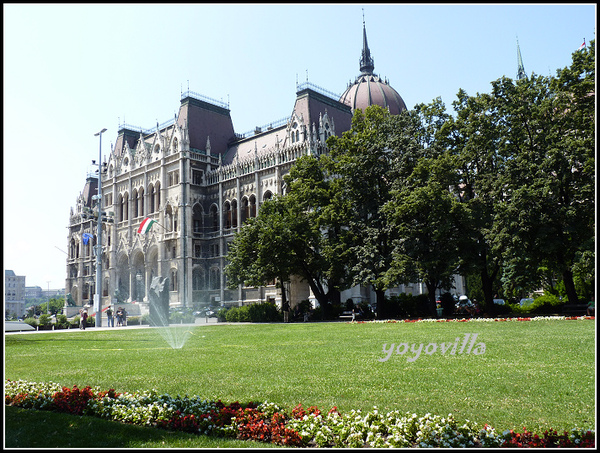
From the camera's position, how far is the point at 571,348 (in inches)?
566

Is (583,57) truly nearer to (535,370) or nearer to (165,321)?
(535,370)

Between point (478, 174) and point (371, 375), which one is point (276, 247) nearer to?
point (478, 174)

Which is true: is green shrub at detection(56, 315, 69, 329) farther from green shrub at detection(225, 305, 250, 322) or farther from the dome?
the dome

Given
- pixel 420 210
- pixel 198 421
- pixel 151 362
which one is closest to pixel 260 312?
pixel 420 210

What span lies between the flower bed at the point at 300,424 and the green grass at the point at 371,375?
828 millimetres

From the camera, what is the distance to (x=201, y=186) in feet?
229

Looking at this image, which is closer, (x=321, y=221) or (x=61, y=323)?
(x=321, y=221)

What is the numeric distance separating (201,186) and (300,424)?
64.4 meters

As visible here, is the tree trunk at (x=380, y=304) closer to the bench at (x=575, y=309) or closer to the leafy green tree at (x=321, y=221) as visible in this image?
the leafy green tree at (x=321, y=221)

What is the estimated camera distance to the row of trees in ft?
94.5

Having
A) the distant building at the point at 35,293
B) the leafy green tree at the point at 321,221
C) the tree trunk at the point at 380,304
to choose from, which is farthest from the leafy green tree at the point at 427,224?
the distant building at the point at 35,293

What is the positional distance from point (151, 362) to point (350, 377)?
20.5 feet

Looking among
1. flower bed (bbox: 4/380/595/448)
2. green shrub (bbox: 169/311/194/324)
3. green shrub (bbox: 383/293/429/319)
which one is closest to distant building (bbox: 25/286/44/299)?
green shrub (bbox: 169/311/194/324)

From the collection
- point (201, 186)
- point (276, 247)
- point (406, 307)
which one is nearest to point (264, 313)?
point (276, 247)
